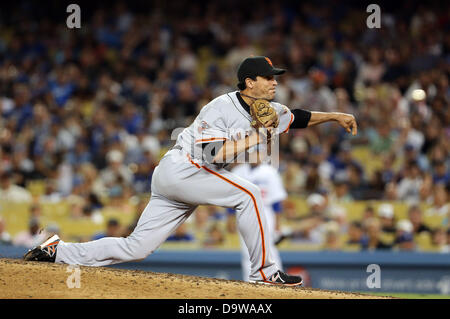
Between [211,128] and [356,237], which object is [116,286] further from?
[356,237]

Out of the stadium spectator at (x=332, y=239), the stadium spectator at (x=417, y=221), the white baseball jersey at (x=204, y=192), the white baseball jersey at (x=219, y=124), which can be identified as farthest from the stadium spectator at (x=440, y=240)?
the white baseball jersey at (x=219, y=124)

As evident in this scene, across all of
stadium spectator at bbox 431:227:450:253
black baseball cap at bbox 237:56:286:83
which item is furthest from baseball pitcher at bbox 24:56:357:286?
stadium spectator at bbox 431:227:450:253

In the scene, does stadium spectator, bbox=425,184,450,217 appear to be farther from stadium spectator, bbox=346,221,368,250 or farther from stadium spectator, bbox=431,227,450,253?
stadium spectator, bbox=346,221,368,250

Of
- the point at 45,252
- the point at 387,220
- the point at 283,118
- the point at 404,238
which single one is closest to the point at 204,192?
the point at 283,118

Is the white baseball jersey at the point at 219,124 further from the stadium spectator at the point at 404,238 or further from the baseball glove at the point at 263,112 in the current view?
the stadium spectator at the point at 404,238

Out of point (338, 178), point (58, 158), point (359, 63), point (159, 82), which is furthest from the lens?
point (159, 82)
